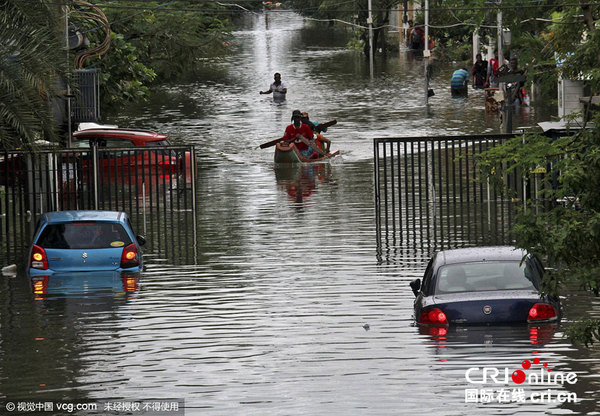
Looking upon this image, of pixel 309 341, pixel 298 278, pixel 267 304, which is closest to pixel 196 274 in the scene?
pixel 298 278

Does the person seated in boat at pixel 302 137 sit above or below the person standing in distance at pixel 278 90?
below

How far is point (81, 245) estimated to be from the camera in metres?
19.8

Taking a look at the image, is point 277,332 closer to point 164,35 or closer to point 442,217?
point 442,217

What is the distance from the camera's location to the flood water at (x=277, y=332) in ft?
40.6

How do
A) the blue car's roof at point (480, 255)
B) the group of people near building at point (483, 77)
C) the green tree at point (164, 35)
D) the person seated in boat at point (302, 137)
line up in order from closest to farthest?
the blue car's roof at point (480, 255)
the person seated in boat at point (302, 137)
the green tree at point (164, 35)
the group of people near building at point (483, 77)

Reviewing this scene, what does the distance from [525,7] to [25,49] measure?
25.7 feet

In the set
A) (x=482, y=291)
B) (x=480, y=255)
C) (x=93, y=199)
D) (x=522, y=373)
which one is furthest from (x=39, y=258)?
(x=522, y=373)

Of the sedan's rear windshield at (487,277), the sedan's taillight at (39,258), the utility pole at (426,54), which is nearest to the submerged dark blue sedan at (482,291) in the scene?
the sedan's rear windshield at (487,277)

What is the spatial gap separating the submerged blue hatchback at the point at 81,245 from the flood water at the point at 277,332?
387mm

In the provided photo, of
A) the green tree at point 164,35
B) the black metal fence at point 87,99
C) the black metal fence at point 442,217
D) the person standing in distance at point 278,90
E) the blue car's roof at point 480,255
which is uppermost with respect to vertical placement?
the green tree at point 164,35

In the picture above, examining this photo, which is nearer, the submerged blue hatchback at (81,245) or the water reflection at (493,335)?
the water reflection at (493,335)

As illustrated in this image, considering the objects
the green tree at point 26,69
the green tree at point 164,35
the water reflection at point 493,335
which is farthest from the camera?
the green tree at point 164,35

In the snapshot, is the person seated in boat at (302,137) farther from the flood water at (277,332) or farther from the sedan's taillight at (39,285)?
the sedan's taillight at (39,285)

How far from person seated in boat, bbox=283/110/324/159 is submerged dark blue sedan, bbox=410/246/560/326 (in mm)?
22078
